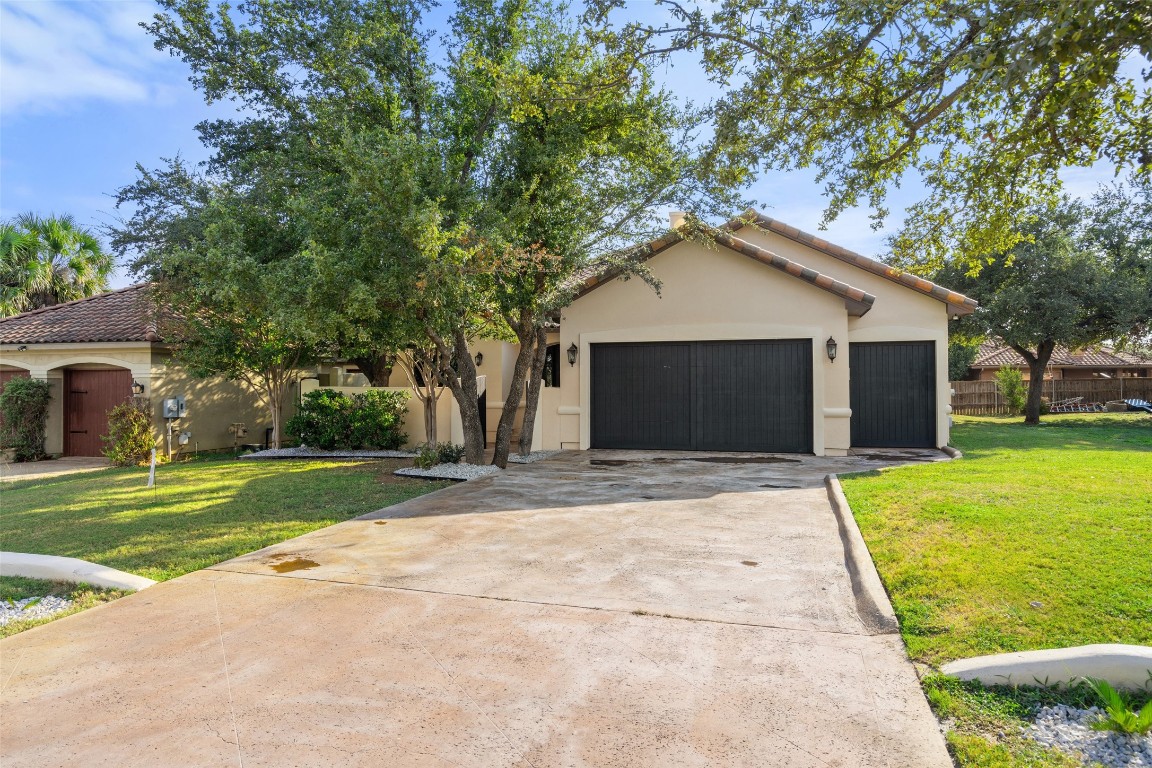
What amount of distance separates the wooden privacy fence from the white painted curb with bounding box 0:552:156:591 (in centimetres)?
3348

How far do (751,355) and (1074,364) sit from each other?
34.1 metres

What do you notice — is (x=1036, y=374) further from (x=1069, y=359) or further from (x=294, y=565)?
(x=294, y=565)

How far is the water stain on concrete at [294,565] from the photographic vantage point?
5.86 metres

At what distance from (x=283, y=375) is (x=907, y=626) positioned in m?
14.9

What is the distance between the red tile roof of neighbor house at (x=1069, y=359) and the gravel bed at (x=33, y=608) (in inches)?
1583

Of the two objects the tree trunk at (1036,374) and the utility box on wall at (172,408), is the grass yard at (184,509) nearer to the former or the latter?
the utility box on wall at (172,408)

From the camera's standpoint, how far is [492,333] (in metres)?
13.8

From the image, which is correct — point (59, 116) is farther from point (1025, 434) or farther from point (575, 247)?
point (1025, 434)

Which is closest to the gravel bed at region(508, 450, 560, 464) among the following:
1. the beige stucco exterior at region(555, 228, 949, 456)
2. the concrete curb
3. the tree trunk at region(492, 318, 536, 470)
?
the beige stucco exterior at region(555, 228, 949, 456)

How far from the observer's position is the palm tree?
19.0 metres

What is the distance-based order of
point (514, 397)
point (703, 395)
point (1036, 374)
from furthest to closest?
point (1036, 374)
point (703, 395)
point (514, 397)

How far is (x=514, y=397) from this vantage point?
12.7 metres

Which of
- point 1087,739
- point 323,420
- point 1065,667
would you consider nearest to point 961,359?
point 323,420

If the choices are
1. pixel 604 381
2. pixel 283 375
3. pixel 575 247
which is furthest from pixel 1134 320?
pixel 283 375
